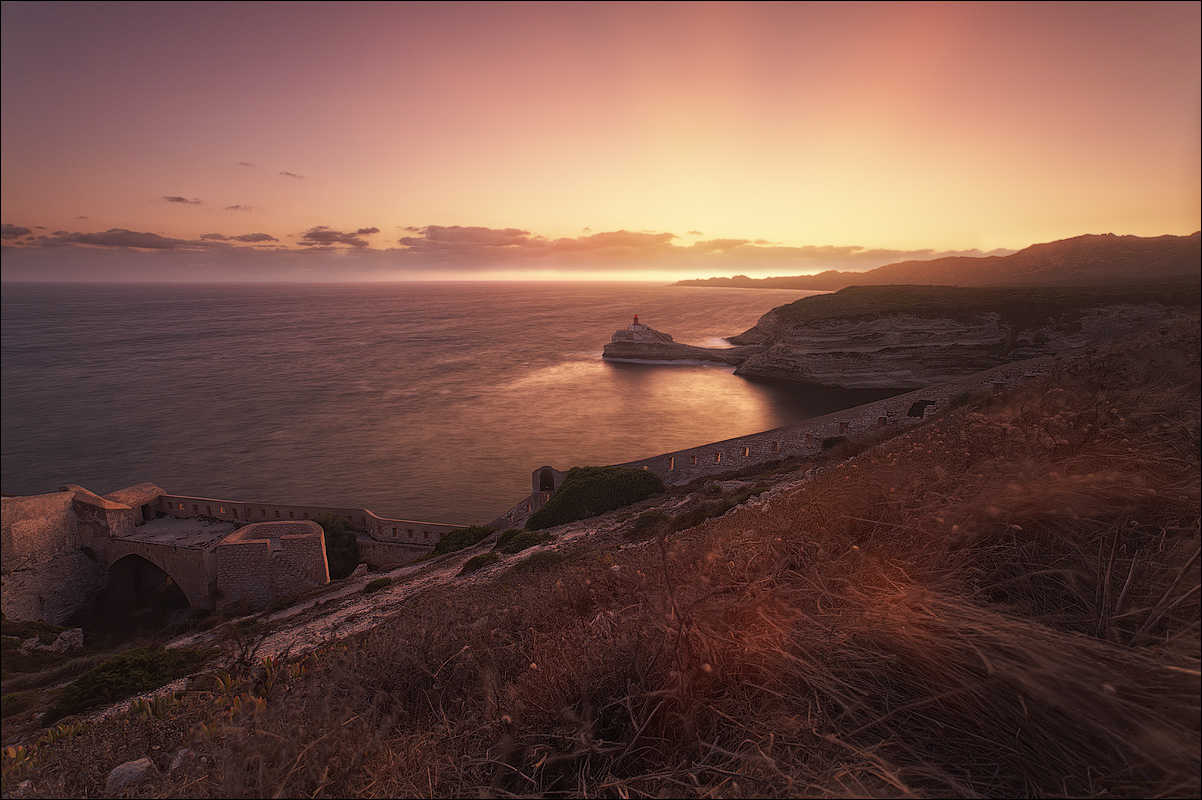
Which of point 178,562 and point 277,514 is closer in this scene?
point 178,562

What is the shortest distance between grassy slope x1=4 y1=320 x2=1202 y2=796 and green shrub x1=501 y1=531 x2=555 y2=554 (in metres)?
11.5

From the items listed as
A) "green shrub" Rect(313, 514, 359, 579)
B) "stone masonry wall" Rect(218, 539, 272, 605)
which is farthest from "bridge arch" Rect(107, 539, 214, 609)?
"green shrub" Rect(313, 514, 359, 579)

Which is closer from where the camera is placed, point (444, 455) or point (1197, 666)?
point (1197, 666)

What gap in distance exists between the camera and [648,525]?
42.0 ft

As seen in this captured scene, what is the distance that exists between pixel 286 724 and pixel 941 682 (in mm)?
3377

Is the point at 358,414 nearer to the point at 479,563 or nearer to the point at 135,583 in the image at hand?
the point at 135,583

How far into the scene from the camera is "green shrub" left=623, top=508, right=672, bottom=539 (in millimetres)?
11966

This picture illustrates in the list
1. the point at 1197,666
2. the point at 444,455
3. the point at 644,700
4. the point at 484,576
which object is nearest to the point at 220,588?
the point at 484,576

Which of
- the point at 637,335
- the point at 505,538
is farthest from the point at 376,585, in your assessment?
the point at 637,335

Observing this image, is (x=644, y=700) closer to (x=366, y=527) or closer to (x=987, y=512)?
(x=987, y=512)

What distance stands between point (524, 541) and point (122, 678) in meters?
9.40

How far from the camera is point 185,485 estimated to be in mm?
34438

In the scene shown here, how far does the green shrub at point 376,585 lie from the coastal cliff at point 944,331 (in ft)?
168

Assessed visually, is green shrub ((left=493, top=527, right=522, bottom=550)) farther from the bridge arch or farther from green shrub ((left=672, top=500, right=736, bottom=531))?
the bridge arch
